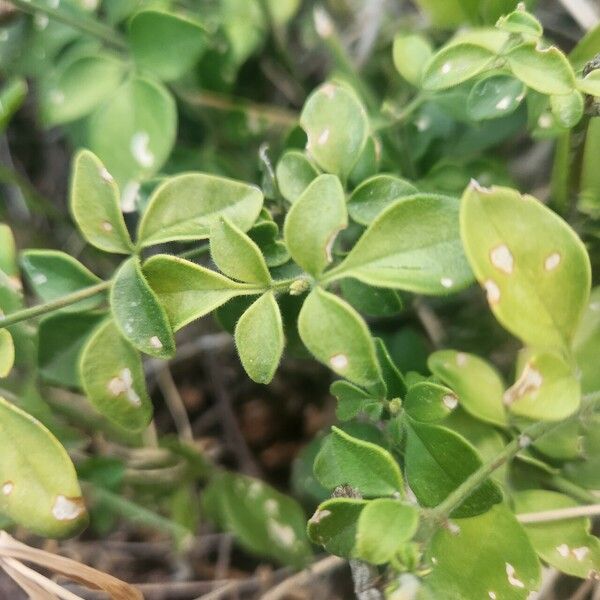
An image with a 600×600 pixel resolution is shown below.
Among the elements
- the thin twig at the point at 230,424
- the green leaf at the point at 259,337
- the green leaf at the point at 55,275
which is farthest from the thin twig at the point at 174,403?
the green leaf at the point at 259,337

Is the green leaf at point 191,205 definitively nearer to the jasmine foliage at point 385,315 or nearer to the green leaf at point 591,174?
the jasmine foliage at point 385,315

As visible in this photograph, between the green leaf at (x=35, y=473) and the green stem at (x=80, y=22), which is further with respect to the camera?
the green stem at (x=80, y=22)

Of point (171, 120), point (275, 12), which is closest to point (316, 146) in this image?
point (171, 120)

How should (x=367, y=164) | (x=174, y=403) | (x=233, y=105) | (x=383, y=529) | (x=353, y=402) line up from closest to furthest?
1. (x=383, y=529)
2. (x=353, y=402)
3. (x=367, y=164)
4. (x=233, y=105)
5. (x=174, y=403)

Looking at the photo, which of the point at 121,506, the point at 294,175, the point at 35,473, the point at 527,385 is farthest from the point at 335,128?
the point at 121,506

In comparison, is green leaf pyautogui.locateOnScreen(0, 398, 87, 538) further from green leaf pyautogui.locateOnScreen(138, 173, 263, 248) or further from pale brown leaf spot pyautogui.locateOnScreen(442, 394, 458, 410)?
pale brown leaf spot pyautogui.locateOnScreen(442, 394, 458, 410)

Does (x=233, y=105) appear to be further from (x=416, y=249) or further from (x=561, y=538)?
(x=561, y=538)

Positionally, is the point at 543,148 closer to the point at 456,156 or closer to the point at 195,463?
the point at 456,156
